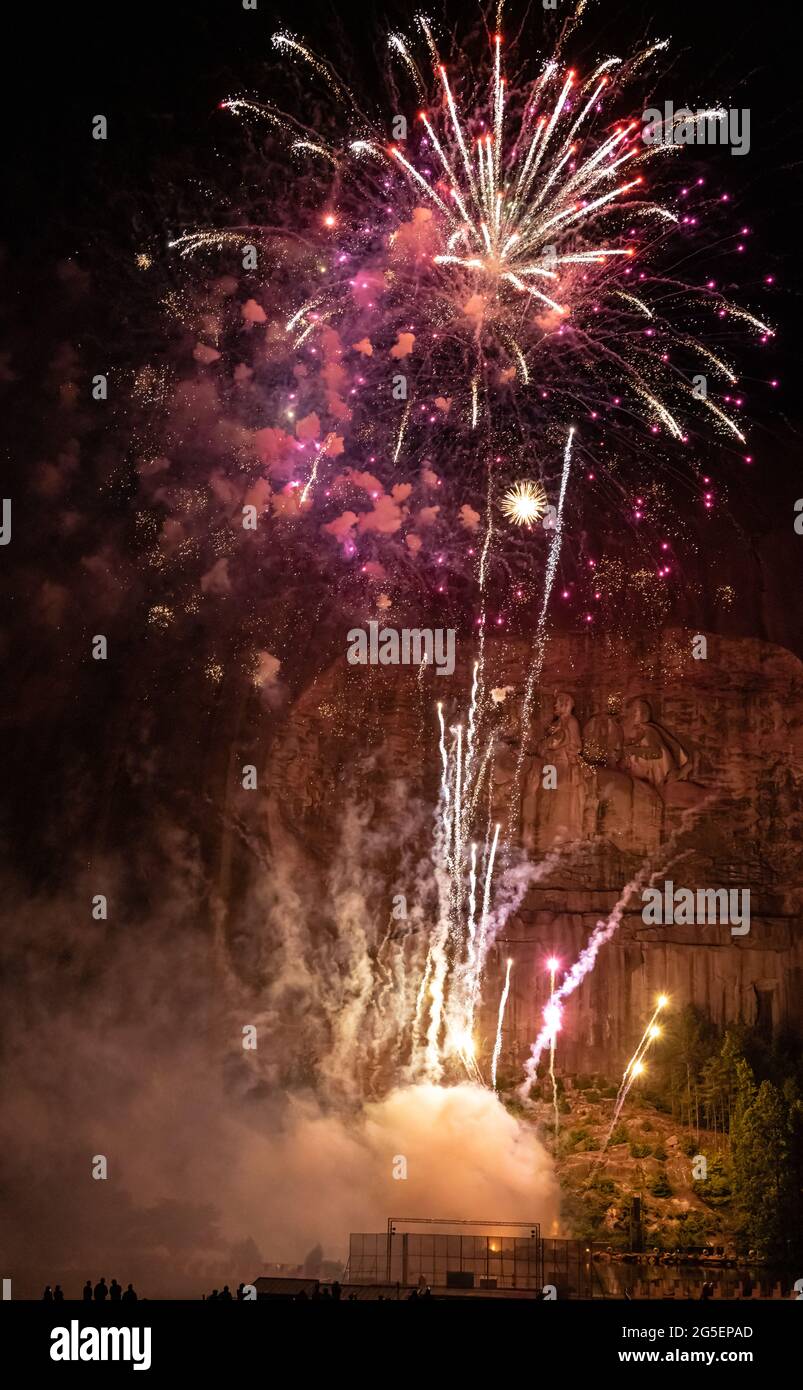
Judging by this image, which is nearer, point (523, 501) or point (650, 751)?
point (523, 501)

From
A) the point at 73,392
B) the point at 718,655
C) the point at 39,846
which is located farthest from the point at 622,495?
the point at 39,846

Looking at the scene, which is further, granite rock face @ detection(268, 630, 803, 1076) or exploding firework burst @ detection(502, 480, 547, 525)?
exploding firework burst @ detection(502, 480, 547, 525)

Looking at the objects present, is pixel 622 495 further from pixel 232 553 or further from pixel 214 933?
pixel 214 933

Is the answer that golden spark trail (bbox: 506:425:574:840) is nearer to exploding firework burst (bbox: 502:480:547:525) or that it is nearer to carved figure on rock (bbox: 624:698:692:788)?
exploding firework burst (bbox: 502:480:547:525)

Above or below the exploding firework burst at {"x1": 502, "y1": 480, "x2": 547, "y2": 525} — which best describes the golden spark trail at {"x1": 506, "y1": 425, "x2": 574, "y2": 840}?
below

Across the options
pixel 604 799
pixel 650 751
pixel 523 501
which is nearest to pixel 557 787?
pixel 604 799

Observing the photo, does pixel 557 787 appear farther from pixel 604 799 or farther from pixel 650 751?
pixel 650 751

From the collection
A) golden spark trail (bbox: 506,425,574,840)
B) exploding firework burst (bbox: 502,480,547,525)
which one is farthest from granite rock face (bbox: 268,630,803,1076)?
exploding firework burst (bbox: 502,480,547,525)

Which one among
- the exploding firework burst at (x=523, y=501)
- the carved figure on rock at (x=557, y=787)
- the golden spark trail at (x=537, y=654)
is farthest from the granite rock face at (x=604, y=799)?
the exploding firework burst at (x=523, y=501)
